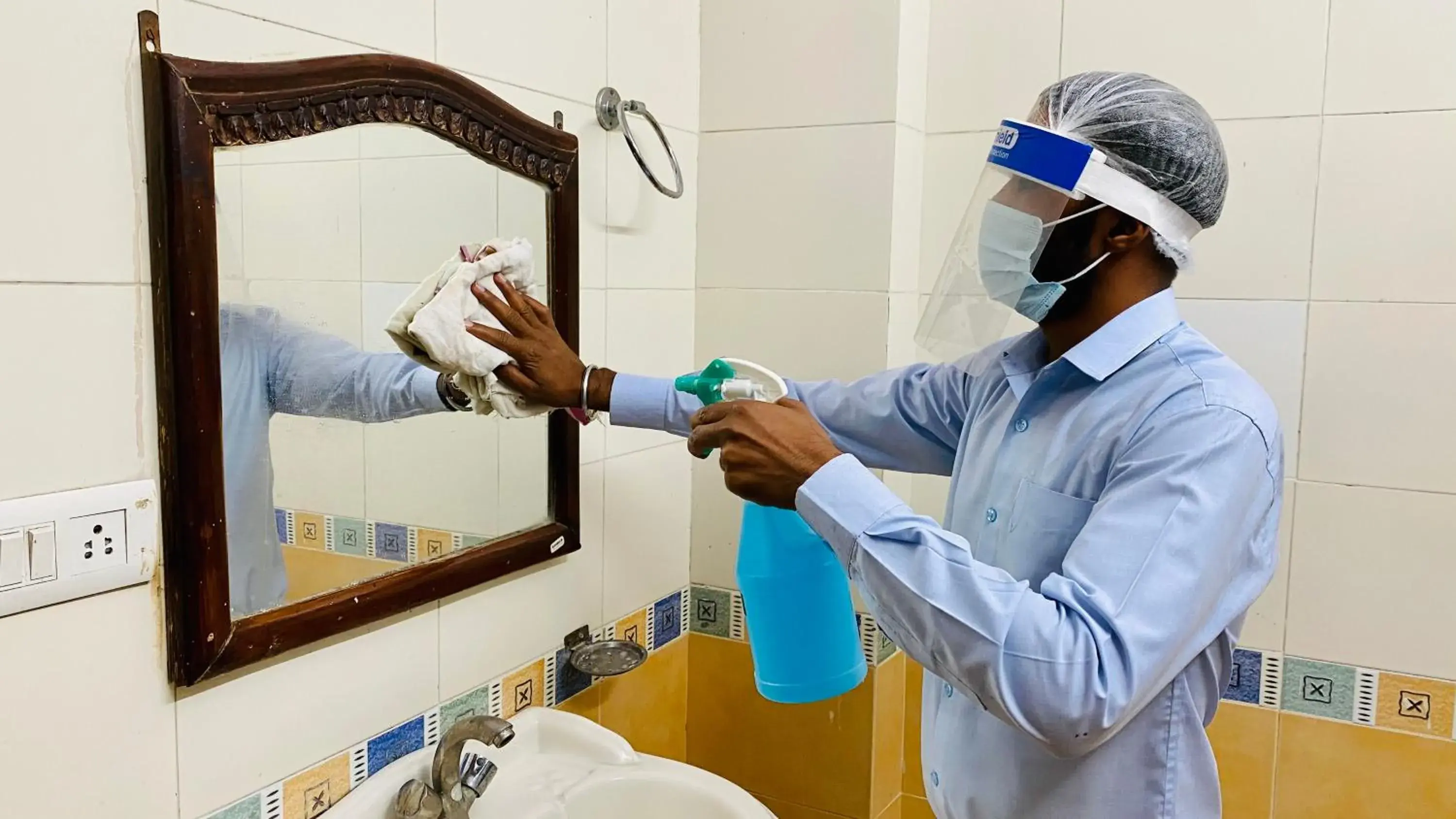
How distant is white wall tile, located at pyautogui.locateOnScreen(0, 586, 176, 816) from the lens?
86cm

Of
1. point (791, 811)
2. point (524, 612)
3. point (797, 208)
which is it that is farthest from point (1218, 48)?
point (791, 811)

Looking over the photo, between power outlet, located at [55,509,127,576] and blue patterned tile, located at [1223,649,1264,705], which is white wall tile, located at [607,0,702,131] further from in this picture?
blue patterned tile, located at [1223,649,1264,705]

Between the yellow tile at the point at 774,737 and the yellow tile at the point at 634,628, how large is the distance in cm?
17

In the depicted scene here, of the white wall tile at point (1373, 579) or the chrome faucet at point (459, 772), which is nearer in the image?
the chrome faucet at point (459, 772)

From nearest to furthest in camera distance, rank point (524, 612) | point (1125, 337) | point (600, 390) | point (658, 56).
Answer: point (1125, 337), point (600, 390), point (524, 612), point (658, 56)

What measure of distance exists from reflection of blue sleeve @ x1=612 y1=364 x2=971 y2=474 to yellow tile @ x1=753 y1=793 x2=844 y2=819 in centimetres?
75

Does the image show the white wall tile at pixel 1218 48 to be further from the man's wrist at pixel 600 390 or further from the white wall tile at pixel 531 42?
the man's wrist at pixel 600 390

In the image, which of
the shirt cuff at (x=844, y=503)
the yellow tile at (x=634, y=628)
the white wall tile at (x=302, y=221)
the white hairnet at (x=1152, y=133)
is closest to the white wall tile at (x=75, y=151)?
the white wall tile at (x=302, y=221)

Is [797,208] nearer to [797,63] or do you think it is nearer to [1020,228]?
[797,63]

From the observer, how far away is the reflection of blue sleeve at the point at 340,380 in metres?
1.09

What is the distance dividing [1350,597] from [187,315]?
1641mm

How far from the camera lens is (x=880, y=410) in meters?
1.40

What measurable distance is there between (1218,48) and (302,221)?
1.38 meters

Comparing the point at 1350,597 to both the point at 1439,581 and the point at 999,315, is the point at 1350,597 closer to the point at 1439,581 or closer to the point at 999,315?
the point at 1439,581
